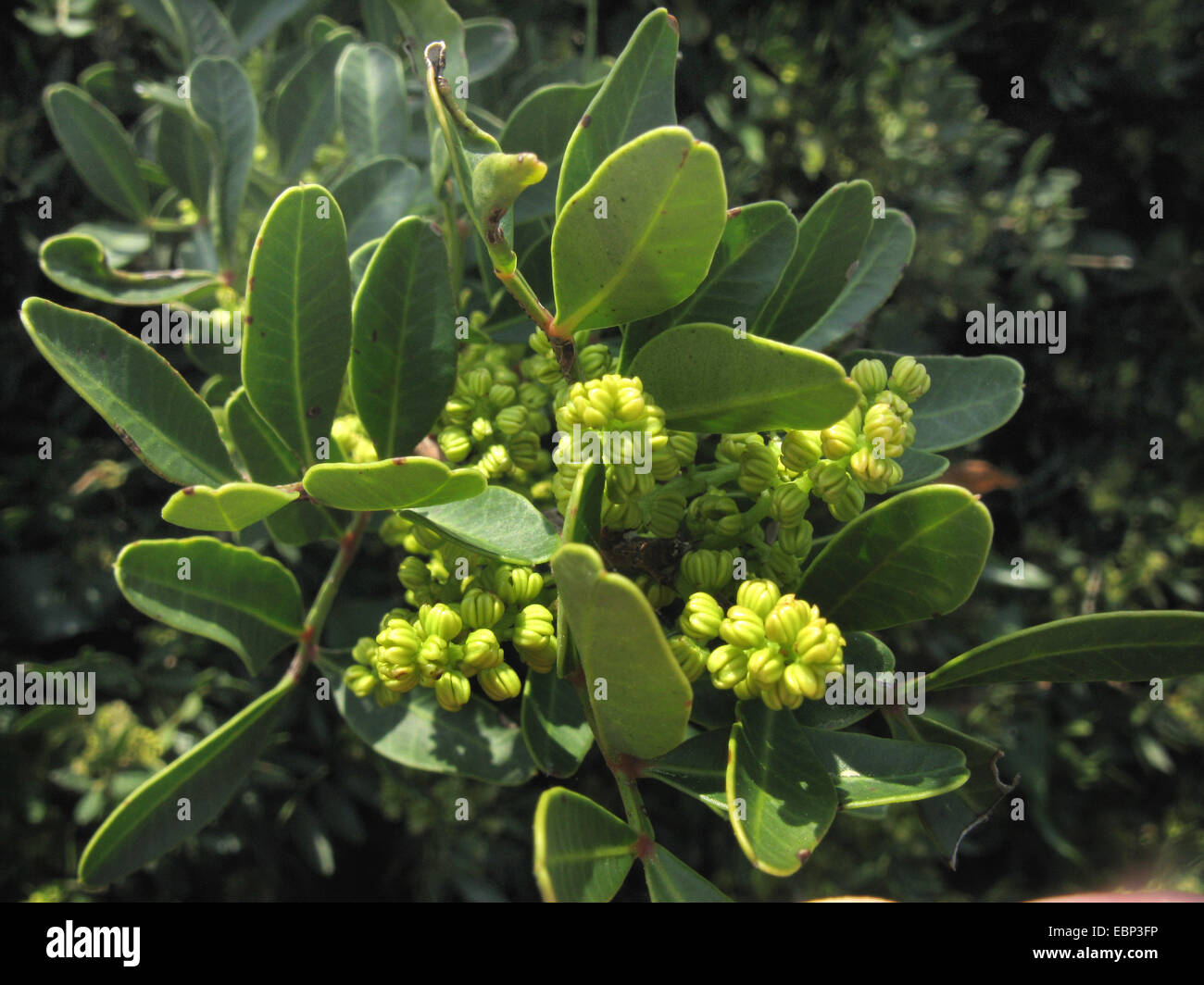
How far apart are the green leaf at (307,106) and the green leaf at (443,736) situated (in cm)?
111

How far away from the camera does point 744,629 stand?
2.65 ft

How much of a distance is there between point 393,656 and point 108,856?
1.56 ft

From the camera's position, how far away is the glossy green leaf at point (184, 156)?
5.24 feet

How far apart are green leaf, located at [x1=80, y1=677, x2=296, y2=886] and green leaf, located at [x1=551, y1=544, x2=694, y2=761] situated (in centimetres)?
53

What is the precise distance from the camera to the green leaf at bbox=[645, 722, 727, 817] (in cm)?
91

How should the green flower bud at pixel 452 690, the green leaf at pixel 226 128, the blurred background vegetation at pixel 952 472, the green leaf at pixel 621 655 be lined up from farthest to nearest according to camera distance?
the blurred background vegetation at pixel 952 472
the green leaf at pixel 226 128
the green flower bud at pixel 452 690
the green leaf at pixel 621 655

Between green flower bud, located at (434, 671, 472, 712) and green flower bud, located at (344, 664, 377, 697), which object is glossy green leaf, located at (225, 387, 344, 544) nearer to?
green flower bud, located at (344, 664, 377, 697)

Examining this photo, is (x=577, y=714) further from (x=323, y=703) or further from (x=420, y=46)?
(x=323, y=703)

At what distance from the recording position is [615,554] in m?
0.93

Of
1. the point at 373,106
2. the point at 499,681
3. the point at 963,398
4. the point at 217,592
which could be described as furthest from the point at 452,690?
the point at 373,106

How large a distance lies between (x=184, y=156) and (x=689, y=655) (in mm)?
1430

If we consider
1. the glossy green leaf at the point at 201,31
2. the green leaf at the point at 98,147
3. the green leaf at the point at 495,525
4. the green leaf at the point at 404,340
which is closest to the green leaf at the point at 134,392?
the green leaf at the point at 404,340

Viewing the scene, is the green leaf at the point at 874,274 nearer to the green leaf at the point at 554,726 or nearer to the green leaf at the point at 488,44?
the green leaf at the point at 554,726

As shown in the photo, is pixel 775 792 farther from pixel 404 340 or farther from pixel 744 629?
pixel 404 340
